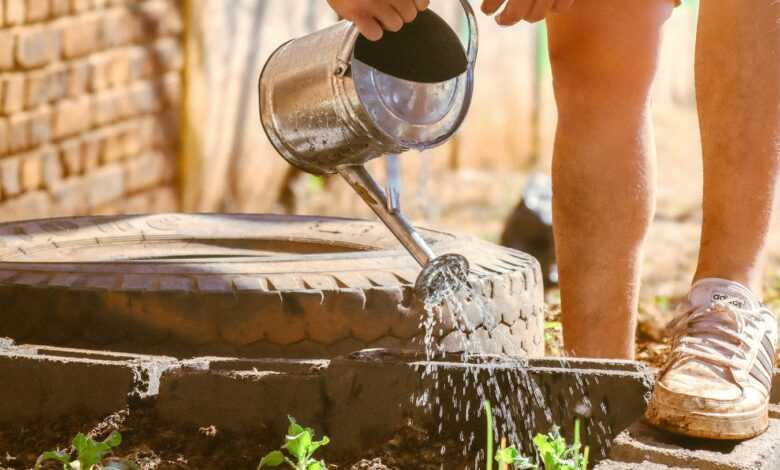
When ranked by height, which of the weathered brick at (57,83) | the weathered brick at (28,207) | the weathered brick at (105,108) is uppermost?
the weathered brick at (57,83)

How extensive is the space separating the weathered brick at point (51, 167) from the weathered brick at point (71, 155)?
36mm

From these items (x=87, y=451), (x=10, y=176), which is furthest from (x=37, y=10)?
(x=87, y=451)

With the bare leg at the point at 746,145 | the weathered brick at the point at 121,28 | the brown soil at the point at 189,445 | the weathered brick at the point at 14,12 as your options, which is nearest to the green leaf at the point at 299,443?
the brown soil at the point at 189,445

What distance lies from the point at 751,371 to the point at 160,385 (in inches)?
33.6

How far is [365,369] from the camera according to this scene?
177cm

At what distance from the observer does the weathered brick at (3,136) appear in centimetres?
402

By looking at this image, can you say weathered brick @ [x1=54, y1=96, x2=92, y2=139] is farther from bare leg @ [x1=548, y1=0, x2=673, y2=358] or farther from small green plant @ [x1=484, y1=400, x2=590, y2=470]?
small green plant @ [x1=484, y1=400, x2=590, y2=470]

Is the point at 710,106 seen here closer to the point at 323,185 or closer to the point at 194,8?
the point at 194,8

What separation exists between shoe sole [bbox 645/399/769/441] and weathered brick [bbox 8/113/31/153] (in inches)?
114

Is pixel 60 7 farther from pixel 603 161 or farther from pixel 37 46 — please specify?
pixel 603 161

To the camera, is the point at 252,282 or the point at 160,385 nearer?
the point at 160,385

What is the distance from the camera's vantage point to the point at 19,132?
412 centimetres

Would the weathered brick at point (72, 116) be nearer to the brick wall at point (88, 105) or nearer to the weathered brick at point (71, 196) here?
the brick wall at point (88, 105)

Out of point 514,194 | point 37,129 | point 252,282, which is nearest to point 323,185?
point 514,194
